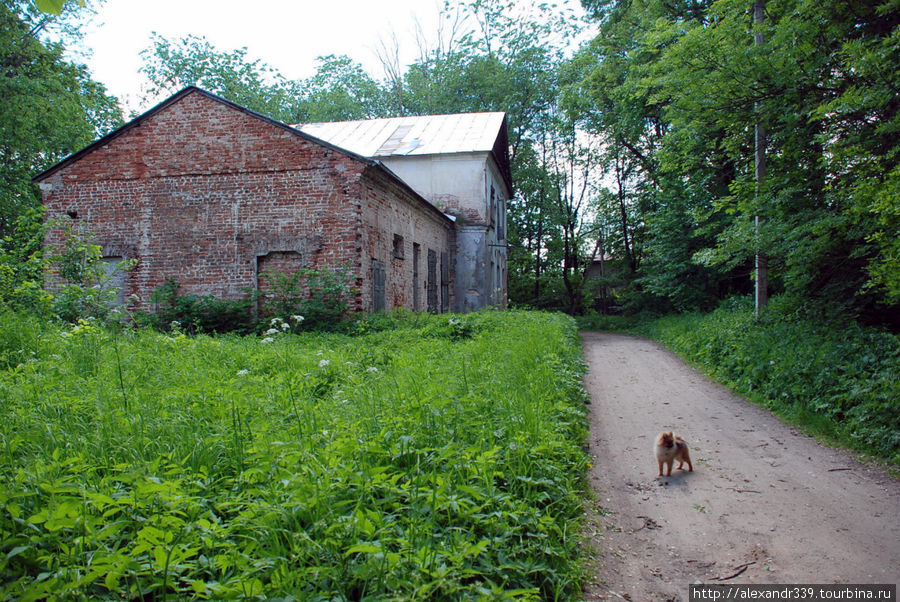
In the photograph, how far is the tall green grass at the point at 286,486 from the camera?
2.32 metres

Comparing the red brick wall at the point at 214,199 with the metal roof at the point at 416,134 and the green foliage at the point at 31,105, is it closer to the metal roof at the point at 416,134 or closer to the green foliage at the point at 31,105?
the green foliage at the point at 31,105

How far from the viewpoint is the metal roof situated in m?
23.2

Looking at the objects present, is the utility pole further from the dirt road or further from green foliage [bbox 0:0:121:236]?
green foliage [bbox 0:0:121:236]

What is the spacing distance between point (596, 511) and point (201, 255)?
41.1 ft

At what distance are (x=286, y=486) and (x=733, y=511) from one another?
336 centimetres

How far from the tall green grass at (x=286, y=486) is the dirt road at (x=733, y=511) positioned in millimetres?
398

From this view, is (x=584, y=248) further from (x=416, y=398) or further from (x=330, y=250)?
(x=416, y=398)

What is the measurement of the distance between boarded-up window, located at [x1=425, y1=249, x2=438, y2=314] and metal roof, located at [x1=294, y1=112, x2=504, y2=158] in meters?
5.00

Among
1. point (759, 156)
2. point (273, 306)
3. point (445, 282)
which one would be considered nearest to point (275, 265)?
point (273, 306)

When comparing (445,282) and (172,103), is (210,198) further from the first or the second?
(445,282)

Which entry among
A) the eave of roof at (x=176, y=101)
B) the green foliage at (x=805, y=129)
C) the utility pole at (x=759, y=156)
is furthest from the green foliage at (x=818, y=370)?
the eave of roof at (x=176, y=101)

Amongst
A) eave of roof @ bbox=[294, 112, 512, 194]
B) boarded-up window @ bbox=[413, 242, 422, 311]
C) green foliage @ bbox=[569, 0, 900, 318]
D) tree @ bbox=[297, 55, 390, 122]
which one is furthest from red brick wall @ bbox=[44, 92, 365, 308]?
tree @ bbox=[297, 55, 390, 122]

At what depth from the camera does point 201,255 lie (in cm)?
1428

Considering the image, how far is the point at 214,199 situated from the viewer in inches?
559
